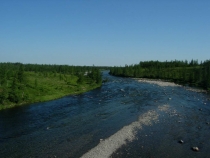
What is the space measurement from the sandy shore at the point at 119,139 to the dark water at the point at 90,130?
3.83ft

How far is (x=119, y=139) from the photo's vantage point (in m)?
40.8

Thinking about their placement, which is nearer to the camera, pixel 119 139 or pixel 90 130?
pixel 119 139

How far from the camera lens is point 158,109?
6712cm

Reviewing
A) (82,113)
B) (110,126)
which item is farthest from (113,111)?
(110,126)

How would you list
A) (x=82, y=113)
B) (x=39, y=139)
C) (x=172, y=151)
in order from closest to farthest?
(x=172, y=151)
(x=39, y=139)
(x=82, y=113)

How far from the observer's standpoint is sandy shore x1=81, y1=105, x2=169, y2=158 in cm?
3453

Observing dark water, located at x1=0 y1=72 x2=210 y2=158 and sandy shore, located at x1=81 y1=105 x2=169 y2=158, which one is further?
dark water, located at x1=0 y1=72 x2=210 y2=158

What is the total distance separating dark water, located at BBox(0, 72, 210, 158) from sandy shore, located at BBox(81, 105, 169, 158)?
117 cm

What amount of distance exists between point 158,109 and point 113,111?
15397mm

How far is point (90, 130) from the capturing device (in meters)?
45.9

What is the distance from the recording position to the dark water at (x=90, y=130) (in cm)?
3572

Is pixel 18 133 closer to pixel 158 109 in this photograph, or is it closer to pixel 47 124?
pixel 47 124

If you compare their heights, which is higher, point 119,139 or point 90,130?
point 90,130

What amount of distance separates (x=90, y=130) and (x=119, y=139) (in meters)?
7.98
